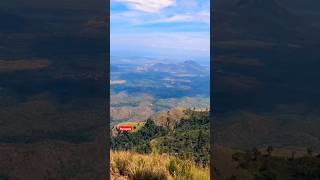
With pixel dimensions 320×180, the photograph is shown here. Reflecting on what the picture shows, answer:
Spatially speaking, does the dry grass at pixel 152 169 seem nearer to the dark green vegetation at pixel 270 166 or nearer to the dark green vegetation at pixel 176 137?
the dark green vegetation at pixel 270 166

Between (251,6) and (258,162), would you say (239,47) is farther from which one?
(258,162)

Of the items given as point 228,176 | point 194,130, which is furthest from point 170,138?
point 228,176
